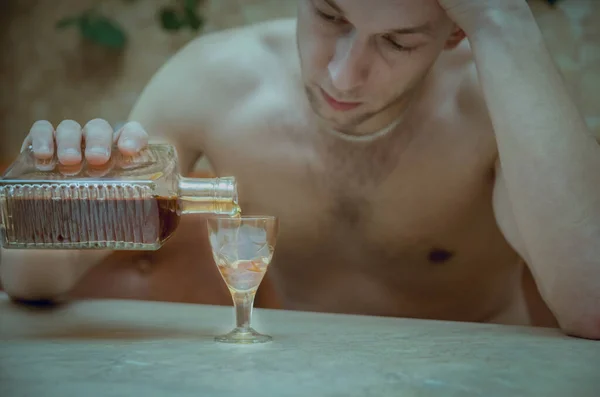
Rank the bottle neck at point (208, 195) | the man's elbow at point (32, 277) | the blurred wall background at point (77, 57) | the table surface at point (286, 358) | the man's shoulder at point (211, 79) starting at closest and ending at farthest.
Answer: the table surface at point (286, 358) < the bottle neck at point (208, 195) < the man's elbow at point (32, 277) < the man's shoulder at point (211, 79) < the blurred wall background at point (77, 57)

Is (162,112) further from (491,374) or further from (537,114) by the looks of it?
(491,374)

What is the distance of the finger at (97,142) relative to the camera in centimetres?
64

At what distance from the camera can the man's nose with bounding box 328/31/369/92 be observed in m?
0.85

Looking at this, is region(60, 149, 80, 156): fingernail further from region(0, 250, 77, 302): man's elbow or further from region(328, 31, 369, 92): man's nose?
region(328, 31, 369, 92): man's nose

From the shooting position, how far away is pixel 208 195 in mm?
615

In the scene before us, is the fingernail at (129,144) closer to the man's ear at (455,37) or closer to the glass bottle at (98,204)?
the glass bottle at (98,204)

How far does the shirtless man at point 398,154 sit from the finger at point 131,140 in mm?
153

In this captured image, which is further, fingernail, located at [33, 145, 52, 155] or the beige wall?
the beige wall

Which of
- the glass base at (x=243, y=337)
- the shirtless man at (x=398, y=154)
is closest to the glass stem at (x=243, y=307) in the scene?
the glass base at (x=243, y=337)

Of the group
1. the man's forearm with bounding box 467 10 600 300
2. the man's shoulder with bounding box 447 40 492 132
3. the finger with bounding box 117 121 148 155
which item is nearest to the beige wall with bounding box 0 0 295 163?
the man's shoulder with bounding box 447 40 492 132

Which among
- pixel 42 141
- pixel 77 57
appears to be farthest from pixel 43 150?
pixel 77 57

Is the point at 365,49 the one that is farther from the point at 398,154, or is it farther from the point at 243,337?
the point at 243,337

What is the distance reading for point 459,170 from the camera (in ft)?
3.40

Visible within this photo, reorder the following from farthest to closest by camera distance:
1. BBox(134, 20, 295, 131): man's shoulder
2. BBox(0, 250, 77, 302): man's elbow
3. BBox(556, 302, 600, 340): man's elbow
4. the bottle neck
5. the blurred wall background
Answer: the blurred wall background → BBox(134, 20, 295, 131): man's shoulder → BBox(0, 250, 77, 302): man's elbow → BBox(556, 302, 600, 340): man's elbow → the bottle neck
